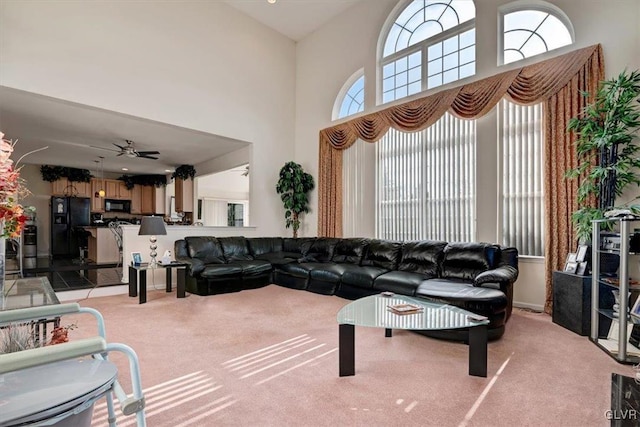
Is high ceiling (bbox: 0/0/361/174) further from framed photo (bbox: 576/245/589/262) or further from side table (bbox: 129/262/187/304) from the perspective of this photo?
framed photo (bbox: 576/245/589/262)

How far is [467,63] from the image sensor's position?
4.75 metres

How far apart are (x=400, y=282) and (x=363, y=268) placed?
2.70 ft

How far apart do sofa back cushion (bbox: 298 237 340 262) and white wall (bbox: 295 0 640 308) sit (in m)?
0.91

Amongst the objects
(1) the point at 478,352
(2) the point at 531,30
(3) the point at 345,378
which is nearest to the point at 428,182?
(2) the point at 531,30

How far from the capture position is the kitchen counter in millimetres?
7438

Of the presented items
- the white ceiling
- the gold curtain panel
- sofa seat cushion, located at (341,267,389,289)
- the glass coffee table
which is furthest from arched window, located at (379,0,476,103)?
the glass coffee table

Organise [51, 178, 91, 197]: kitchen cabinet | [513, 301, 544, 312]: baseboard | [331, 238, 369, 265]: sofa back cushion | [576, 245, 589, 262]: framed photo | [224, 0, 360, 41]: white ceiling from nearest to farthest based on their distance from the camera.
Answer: [576, 245, 589, 262]: framed photo → [513, 301, 544, 312]: baseboard → [331, 238, 369, 265]: sofa back cushion → [224, 0, 360, 41]: white ceiling → [51, 178, 91, 197]: kitchen cabinet

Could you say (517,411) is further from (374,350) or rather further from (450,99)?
(450,99)

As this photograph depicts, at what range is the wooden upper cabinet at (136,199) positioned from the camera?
1071 centimetres

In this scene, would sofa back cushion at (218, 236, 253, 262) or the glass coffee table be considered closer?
the glass coffee table

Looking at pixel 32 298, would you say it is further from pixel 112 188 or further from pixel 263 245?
pixel 112 188

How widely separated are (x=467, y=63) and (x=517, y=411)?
4552 mm

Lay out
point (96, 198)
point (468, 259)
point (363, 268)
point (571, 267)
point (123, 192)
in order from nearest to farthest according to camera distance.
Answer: point (571, 267) < point (468, 259) < point (363, 268) < point (96, 198) < point (123, 192)

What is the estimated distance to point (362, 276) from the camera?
4250 millimetres
